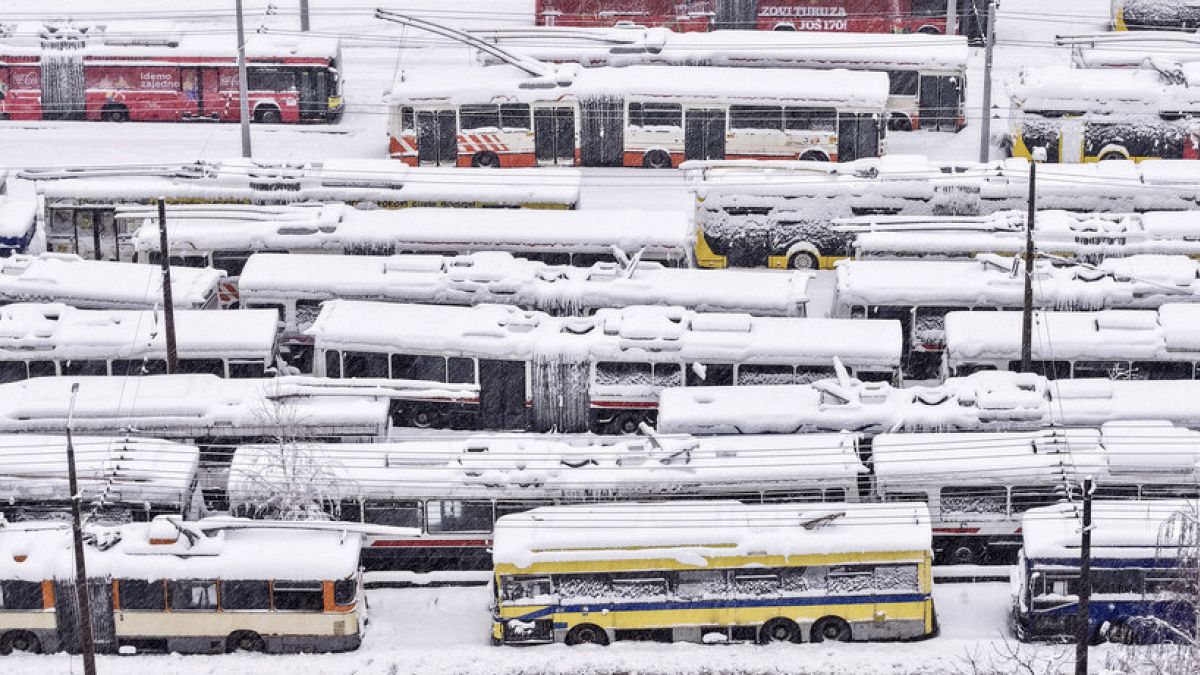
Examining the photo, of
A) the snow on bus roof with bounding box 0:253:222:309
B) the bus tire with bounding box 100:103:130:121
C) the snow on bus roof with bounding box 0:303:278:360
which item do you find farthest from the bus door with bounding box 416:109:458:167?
the snow on bus roof with bounding box 0:303:278:360

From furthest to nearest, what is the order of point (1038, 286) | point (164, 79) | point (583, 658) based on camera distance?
point (164, 79)
point (1038, 286)
point (583, 658)

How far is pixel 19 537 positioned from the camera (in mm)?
37531

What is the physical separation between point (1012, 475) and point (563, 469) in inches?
349

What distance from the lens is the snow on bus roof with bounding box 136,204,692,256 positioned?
49844 millimetres

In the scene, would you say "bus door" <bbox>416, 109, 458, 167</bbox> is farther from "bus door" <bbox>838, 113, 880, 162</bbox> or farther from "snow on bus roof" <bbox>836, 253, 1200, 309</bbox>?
"snow on bus roof" <bbox>836, 253, 1200, 309</bbox>

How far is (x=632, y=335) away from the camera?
44469mm

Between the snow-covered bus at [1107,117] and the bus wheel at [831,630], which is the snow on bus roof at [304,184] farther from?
the bus wheel at [831,630]

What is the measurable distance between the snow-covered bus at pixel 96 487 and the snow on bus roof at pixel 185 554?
214 centimetres

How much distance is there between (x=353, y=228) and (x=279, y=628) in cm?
1557

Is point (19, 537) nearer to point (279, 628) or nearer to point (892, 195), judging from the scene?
point (279, 628)

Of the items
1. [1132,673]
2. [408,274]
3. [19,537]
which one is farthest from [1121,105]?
[19,537]

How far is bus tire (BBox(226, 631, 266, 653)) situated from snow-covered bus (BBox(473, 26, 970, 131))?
88.4ft

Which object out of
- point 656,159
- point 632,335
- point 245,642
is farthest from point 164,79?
point 245,642

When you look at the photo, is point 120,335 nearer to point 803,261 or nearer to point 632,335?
point 632,335
